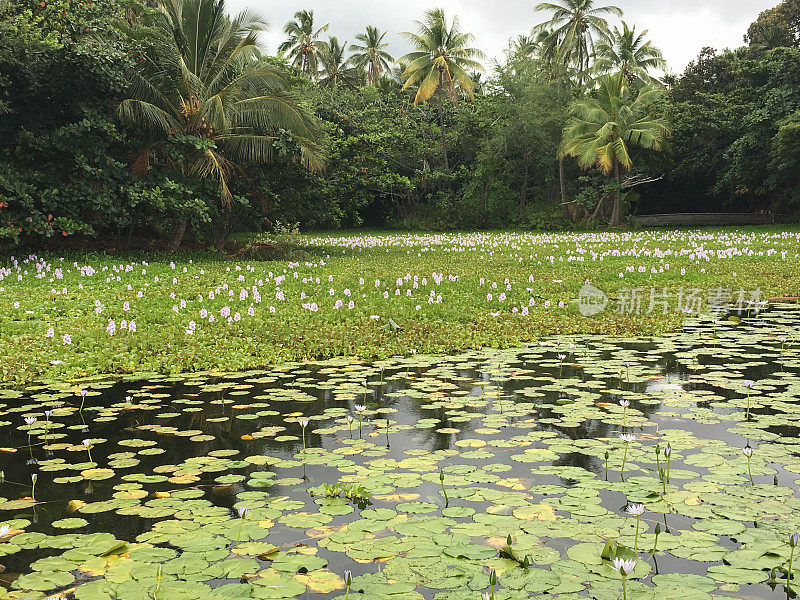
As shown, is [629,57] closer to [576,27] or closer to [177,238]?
[576,27]

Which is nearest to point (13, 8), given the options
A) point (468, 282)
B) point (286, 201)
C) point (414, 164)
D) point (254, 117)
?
point (254, 117)

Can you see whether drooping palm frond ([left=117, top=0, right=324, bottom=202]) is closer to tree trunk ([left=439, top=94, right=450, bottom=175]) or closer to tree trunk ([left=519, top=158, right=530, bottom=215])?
tree trunk ([left=439, top=94, right=450, bottom=175])

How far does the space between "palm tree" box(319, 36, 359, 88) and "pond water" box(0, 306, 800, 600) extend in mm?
45273

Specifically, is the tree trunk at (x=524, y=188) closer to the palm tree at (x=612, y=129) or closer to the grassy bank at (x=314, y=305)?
the palm tree at (x=612, y=129)

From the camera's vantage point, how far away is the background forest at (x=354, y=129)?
15.8 meters

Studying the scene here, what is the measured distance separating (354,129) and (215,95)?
1405 cm

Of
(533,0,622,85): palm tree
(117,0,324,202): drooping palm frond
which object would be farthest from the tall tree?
(117,0,324,202): drooping palm frond

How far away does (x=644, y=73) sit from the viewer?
135 feet

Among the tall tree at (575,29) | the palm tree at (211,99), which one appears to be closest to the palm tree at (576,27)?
the tall tree at (575,29)

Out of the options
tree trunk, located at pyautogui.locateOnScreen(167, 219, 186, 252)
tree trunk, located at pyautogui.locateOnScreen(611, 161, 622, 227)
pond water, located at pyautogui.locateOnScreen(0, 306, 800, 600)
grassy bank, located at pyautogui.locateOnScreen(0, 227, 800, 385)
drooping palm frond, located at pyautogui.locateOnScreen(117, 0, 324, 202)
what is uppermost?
drooping palm frond, located at pyautogui.locateOnScreen(117, 0, 324, 202)

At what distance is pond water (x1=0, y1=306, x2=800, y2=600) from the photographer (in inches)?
105

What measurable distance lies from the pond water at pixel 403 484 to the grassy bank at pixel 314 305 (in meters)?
0.95

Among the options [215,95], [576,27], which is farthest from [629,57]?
[215,95]

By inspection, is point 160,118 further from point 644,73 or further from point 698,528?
point 644,73
